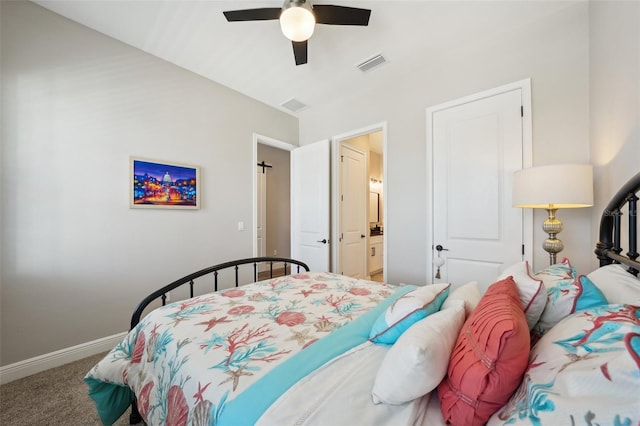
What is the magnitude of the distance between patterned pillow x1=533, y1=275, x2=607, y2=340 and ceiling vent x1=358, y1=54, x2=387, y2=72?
8.26 feet

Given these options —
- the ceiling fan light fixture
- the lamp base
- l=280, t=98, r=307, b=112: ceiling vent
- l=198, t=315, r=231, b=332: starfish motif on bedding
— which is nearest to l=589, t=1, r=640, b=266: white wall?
the lamp base

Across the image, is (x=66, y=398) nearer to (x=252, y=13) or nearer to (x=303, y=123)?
(x=252, y=13)

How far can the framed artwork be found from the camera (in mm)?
2502

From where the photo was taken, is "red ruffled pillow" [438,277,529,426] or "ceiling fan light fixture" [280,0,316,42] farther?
"ceiling fan light fixture" [280,0,316,42]

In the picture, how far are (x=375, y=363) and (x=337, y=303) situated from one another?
0.63 meters

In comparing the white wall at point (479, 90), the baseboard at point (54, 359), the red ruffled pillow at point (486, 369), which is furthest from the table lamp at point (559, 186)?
the baseboard at point (54, 359)

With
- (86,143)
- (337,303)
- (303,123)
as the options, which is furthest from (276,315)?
(303,123)

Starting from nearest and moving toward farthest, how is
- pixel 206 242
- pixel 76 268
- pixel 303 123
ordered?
pixel 76 268 → pixel 206 242 → pixel 303 123

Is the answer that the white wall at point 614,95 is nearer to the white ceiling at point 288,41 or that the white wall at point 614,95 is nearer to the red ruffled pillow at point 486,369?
the white ceiling at point 288,41

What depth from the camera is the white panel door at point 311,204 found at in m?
3.45

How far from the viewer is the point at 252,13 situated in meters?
1.78

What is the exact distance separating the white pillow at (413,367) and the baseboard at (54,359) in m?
2.78

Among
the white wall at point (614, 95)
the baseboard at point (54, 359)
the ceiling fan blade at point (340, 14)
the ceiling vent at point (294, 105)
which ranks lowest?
the baseboard at point (54, 359)

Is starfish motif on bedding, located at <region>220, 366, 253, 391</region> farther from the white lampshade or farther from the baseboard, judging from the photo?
the baseboard
